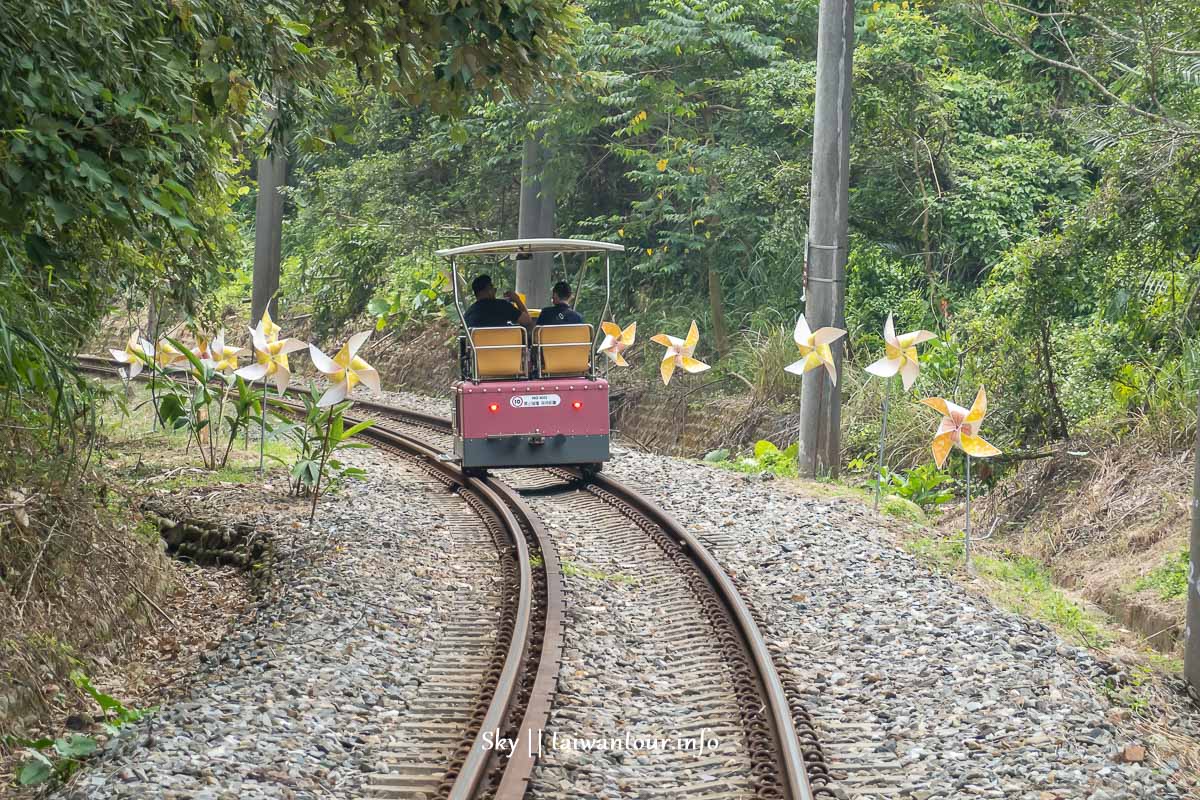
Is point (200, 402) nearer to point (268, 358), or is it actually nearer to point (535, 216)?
point (268, 358)

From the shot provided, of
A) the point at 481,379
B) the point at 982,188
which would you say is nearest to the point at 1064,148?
the point at 982,188

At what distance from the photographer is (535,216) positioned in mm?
23016

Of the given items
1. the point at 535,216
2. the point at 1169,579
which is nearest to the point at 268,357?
the point at 1169,579

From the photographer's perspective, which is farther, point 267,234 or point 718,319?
point 267,234

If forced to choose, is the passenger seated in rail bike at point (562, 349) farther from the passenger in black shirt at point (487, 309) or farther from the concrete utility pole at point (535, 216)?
the concrete utility pole at point (535, 216)

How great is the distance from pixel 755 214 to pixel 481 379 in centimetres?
830

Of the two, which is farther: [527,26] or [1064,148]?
[1064,148]

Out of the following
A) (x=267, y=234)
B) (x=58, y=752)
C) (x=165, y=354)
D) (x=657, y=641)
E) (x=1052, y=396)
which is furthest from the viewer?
(x=267, y=234)

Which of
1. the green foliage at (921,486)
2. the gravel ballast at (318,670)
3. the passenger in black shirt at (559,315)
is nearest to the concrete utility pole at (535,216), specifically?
the passenger in black shirt at (559,315)

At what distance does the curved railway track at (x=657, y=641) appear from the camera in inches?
203

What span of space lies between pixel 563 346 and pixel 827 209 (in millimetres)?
3135

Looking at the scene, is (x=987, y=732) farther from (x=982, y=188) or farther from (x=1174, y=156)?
(x=982, y=188)

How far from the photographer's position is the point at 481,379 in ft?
41.1

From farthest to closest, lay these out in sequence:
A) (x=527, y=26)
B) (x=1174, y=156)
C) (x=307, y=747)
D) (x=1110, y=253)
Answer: (x=1110, y=253) < (x=1174, y=156) < (x=527, y=26) < (x=307, y=747)
